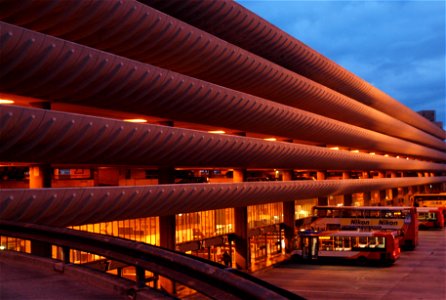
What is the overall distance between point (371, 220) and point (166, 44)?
96.3 ft

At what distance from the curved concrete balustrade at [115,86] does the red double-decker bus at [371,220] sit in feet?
43.1

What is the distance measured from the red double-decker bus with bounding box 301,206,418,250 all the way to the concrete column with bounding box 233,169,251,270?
403 inches

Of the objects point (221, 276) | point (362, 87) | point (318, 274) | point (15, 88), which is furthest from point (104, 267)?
point (362, 87)

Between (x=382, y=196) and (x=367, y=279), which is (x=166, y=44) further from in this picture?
(x=382, y=196)

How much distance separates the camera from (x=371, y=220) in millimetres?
49656

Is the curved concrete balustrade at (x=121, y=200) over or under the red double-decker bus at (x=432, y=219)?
over

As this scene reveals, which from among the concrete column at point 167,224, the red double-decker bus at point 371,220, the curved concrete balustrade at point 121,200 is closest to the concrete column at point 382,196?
the red double-decker bus at point 371,220

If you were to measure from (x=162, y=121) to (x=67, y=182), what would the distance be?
20.0ft

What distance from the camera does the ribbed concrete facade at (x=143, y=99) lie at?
1947cm

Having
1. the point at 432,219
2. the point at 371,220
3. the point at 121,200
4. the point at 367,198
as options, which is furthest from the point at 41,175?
the point at 367,198

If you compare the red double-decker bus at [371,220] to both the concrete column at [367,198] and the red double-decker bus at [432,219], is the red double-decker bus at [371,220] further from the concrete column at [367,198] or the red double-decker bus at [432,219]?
the concrete column at [367,198]

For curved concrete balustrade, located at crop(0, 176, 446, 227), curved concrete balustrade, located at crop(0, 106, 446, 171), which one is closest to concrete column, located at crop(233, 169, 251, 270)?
curved concrete balustrade, located at crop(0, 106, 446, 171)

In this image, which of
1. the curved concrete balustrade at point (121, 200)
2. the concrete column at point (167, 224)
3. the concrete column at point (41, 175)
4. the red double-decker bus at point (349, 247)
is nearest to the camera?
the curved concrete balustrade at point (121, 200)

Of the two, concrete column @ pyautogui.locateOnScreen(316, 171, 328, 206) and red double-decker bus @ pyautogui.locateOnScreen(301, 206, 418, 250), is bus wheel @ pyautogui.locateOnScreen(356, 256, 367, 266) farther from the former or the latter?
concrete column @ pyautogui.locateOnScreen(316, 171, 328, 206)
